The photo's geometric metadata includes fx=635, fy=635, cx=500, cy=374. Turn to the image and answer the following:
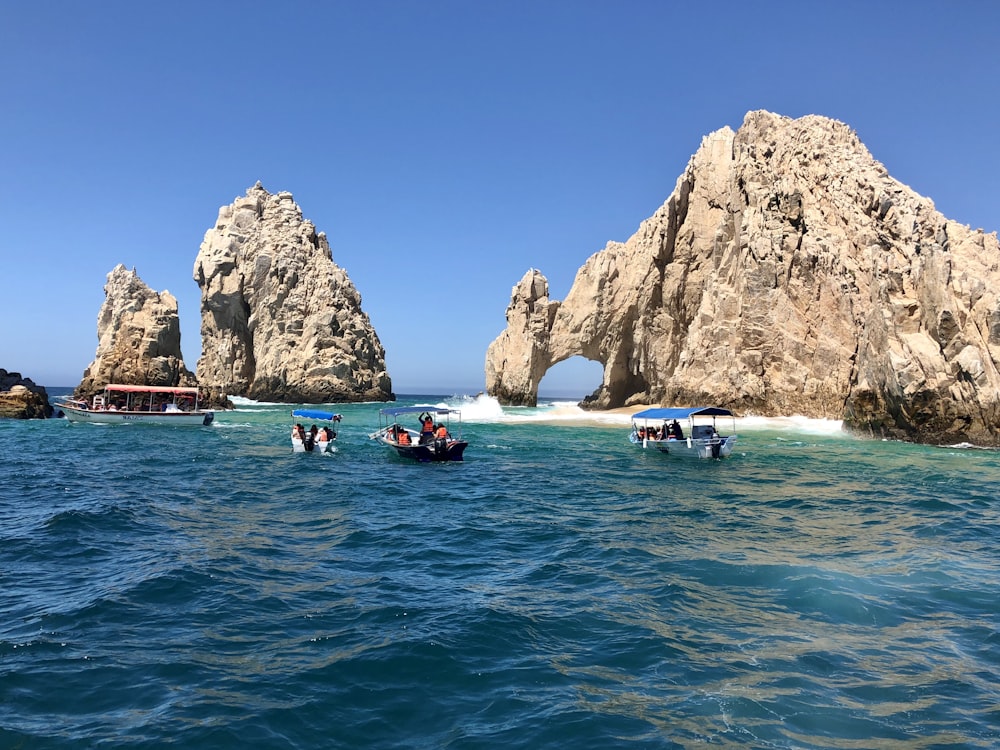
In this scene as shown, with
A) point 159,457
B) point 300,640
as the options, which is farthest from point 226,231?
point 300,640

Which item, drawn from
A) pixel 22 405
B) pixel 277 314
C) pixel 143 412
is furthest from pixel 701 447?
pixel 277 314

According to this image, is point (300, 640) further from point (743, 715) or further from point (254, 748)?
point (743, 715)

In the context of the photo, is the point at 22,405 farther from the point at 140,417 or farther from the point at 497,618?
the point at 497,618

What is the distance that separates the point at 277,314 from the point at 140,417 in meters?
46.4

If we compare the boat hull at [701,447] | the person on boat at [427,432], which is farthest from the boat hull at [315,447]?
the boat hull at [701,447]

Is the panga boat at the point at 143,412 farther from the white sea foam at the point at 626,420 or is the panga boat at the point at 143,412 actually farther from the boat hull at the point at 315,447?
the white sea foam at the point at 626,420

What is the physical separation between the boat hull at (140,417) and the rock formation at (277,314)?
3989cm

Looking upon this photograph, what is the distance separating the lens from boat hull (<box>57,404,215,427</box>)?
50625 mm

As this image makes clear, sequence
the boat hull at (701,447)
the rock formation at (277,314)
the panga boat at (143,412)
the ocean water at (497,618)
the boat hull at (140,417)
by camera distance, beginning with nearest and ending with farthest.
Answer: the ocean water at (497,618) → the boat hull at (701,447) → the boat hull at (140,417) → the panga boat at (143,412) → the rock formation at (277,314)

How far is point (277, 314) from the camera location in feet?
317

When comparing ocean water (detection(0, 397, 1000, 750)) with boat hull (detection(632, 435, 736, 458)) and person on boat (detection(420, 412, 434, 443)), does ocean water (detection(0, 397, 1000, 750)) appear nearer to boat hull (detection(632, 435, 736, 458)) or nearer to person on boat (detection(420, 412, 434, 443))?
person on boat (detection(420, 412, 434, 443))

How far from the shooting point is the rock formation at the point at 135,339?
2876 inches

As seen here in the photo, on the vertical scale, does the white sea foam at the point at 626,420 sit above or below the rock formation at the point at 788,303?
below

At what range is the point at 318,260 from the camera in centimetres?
10019
